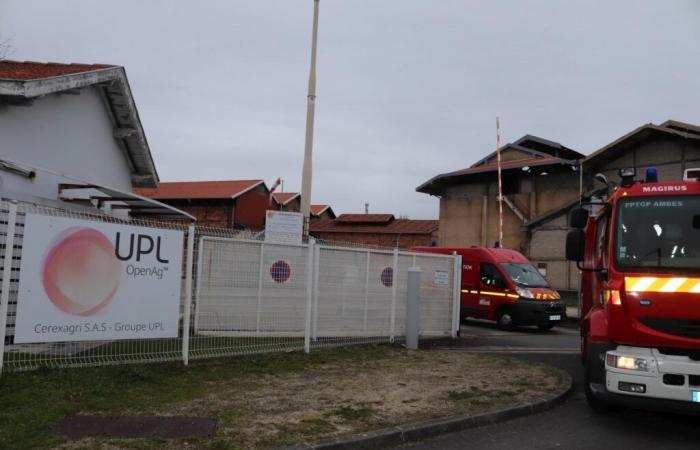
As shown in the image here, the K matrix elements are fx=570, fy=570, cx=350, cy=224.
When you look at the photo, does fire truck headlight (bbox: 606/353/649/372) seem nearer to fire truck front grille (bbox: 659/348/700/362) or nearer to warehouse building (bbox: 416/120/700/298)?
fire truck front grille (bbox: 659/348/700/362)

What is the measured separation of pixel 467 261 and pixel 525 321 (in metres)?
2.46

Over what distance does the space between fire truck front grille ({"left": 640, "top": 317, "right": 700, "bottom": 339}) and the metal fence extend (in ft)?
18.3

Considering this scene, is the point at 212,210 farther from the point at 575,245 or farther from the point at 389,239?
the point at 575,245

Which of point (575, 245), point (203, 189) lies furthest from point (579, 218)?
point (203, 189)

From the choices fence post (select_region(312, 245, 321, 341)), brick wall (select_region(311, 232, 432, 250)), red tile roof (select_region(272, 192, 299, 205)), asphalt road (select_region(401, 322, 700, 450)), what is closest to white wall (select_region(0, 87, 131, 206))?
fence post (select_region(312, 245, 321, 341))

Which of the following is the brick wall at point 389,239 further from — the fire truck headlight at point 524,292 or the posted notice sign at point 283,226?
the posted notice sign at point 283,226

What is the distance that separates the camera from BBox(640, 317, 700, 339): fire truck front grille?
5.58 metres

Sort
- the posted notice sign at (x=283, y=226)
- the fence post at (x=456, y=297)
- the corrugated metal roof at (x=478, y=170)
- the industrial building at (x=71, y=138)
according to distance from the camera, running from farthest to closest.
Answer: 1. the corrugated metal roof at (x=478, y=170)
2. the fence post at (x=456, y=297)
3. the posted notice sign at (x=283, y=226)
4. the industrial building at (x=71, y=138)

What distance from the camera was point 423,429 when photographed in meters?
5.73

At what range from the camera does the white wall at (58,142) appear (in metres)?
9.46

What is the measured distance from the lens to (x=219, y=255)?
30.5ft

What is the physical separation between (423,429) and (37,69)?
9614 millimetres

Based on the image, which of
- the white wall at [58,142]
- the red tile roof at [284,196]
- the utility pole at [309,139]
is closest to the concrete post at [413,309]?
the utility pole at [309,139]

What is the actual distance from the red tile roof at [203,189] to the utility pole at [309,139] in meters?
23.8
